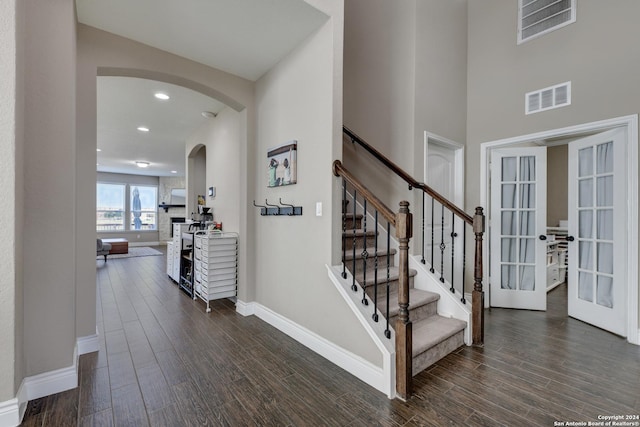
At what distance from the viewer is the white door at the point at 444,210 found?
3527 mm

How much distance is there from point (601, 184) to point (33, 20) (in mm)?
5106

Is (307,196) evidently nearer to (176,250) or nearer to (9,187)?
(9,187)

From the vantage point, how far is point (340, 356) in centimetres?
220

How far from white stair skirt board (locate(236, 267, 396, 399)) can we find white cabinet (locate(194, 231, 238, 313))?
61 centimetres

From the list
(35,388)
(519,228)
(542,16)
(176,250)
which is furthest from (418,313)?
(176,250)

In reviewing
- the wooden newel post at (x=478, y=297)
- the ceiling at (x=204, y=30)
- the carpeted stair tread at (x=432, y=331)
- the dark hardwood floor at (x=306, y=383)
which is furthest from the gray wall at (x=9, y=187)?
the wooden newel post at (x=478, y=297)

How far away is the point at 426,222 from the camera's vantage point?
347 centimetres

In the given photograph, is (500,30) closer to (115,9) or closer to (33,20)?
(115,9)

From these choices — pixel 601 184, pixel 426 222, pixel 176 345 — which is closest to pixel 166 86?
pixel 176 345

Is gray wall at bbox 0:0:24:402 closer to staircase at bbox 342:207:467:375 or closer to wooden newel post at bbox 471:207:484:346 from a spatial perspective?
staircase at bbox 342:207:467:375

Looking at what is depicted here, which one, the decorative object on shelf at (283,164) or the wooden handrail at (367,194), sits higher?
the decorative object on shelf at (283,164)

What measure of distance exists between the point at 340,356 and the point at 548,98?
145 inches

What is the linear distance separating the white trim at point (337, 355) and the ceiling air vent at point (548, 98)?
10.6ft

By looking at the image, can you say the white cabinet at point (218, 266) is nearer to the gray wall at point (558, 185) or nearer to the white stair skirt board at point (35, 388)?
the white stair skirt board at point (35, 388)
